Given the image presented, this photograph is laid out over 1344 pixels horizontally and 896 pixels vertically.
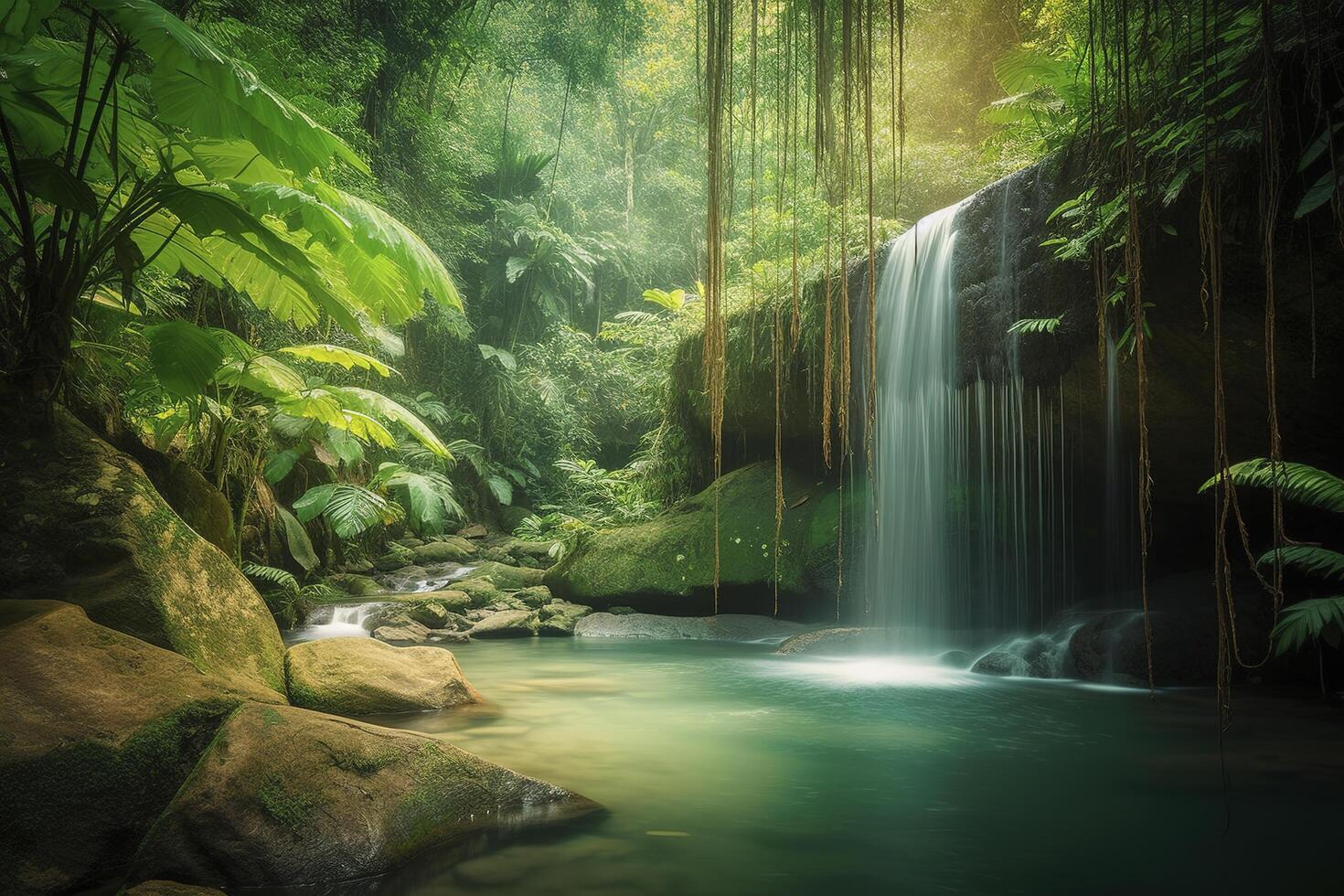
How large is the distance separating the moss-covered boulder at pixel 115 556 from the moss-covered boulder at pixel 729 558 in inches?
223

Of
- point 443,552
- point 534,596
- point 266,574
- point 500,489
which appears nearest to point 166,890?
point 266,574

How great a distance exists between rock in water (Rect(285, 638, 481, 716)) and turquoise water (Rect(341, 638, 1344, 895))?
15 cm

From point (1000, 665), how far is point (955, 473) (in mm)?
1782

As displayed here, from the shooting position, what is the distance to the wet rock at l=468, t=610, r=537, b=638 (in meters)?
8.66

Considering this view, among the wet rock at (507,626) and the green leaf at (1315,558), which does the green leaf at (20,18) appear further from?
the green leaf at (1315,558)

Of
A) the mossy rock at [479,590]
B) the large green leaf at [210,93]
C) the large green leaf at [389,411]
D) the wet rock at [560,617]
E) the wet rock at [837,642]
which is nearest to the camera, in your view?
the large green leaf at [210,93]

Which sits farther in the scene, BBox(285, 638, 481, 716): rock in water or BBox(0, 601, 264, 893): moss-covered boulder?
BBox(285, 638, 481, 716): rock in water

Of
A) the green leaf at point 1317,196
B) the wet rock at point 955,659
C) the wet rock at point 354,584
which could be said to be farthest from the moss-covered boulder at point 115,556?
the wet rock at point 354,584

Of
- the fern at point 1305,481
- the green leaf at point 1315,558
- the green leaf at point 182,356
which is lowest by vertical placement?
the green leaf at point 1315,558

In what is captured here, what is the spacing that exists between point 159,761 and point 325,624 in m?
6.65

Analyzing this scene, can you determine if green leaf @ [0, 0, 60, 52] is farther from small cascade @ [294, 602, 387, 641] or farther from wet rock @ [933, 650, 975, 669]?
wet rock @ [933, 650, 975, 669]

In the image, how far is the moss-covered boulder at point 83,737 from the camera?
90.2 inches

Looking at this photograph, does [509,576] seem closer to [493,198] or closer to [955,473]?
[955,473]

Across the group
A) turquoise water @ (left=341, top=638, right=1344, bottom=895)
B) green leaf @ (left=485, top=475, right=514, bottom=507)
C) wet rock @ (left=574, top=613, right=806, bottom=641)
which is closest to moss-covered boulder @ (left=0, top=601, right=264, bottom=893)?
turquoise water @ (left=341, top=638, right=1344, bottom=895)
